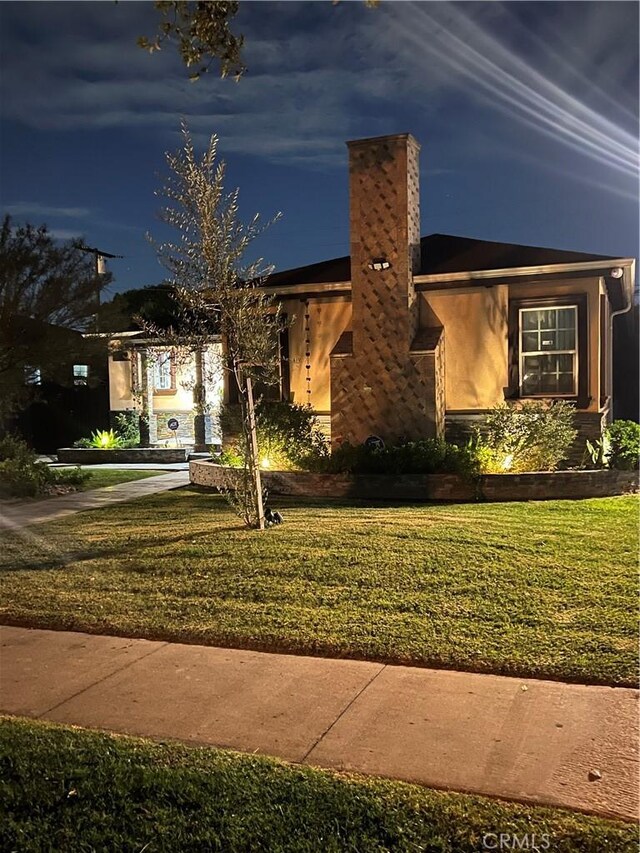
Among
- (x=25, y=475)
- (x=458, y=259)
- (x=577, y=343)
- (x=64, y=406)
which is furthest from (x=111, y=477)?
(x=577, y=343)

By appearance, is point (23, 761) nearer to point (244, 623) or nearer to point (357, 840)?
point (357, 840)

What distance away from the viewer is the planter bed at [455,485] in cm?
1136

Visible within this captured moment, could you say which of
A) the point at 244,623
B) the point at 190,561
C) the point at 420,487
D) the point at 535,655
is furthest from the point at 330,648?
the point at 420,487

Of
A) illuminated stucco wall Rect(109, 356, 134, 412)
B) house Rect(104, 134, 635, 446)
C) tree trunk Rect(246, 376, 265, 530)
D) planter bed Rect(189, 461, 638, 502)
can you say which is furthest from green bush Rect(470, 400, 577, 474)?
illuminated stucco wall Rect(109, 356, 134, 412)

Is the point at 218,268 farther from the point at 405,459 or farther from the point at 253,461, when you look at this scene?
the point at 405,459

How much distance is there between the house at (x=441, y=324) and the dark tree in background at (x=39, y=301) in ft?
15.7

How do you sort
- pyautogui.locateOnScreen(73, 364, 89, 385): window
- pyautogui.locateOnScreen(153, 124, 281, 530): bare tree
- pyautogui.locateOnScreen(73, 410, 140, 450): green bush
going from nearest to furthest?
pyautogui.locateOnScreen(153, 124, 281, 530): bare tree
pyautogui.locateOnScreen(73, 410, 140, 450): green bush
pyautogui.locateOnScreen(73, 364, 89, 385): window

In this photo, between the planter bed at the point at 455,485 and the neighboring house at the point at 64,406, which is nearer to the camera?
the planter bed at the point at 455,485

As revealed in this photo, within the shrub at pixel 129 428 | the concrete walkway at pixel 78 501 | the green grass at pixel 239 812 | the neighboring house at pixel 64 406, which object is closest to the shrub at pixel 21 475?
the concrete walkway at pixel 78 501

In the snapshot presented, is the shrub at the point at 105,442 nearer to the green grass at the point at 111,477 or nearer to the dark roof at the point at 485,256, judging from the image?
the green grass at the point at 111,477

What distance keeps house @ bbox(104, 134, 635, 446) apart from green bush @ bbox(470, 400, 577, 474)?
1321 millimetres

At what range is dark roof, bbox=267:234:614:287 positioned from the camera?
14359 mm

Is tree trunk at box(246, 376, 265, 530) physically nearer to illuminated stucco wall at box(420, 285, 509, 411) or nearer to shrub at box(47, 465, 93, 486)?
illuminated stucco wall at box(420, 285, 509, 411)

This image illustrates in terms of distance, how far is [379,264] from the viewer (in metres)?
14.0
